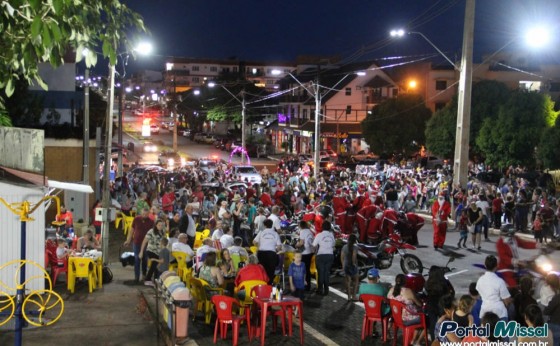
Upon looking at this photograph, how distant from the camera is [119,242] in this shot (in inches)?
845

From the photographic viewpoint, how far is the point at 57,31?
575cm

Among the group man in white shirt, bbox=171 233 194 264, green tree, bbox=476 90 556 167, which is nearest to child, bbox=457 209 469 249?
man in white shirt, bbox=171 233 194 264

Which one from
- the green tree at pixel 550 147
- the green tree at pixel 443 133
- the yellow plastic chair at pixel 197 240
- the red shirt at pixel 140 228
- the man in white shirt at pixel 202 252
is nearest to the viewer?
the man in white shirt at pixel 202 252

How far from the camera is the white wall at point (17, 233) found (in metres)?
12.5

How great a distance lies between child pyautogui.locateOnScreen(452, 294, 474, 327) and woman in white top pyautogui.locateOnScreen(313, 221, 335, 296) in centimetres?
533

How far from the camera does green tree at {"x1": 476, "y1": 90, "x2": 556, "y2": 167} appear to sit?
1593 inches

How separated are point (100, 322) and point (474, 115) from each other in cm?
3890

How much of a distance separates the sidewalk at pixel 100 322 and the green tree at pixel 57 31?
15.4 ft

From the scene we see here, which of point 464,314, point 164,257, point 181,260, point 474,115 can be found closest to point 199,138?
point 474,115

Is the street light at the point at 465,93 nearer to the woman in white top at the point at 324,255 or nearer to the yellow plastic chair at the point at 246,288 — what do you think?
the woman in white top at the point at 324,255

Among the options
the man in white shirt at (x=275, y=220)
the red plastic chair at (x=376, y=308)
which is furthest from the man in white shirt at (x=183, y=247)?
the red plastic chair at (x=376, y=308)

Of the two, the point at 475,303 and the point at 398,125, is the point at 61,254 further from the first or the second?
the point at 398,125

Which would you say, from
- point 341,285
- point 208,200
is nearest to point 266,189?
point 208,200

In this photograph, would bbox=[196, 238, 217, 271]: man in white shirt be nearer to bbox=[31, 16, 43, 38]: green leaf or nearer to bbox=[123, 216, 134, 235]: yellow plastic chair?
bbox=[31, 16, 43, 38]: green leaf
